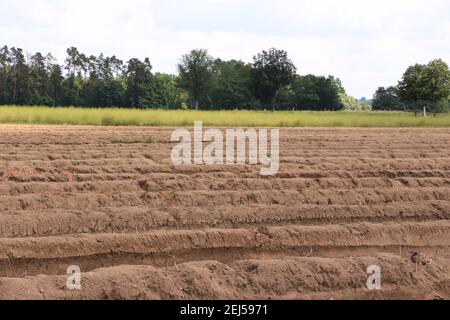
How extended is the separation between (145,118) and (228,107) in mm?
34869

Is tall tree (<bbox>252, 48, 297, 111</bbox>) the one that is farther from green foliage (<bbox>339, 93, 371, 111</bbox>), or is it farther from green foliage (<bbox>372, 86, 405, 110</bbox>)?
green foliage (<bbox>339, 93, 371, 111</bbox>)

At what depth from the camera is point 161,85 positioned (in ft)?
186

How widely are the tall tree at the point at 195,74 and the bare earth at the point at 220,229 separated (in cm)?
5239

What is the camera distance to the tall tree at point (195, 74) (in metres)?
61.9

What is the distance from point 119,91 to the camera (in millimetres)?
53094

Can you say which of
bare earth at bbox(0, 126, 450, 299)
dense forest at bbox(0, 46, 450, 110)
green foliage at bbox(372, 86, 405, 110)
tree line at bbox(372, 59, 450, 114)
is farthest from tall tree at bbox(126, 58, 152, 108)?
bare earth at bbox(0, 126, 450, 299)

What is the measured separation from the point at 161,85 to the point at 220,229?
52.1 metres

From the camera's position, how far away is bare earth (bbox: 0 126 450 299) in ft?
14.4

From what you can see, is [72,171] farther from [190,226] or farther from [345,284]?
[345,284]

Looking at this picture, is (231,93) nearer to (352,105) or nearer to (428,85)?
(428,85)

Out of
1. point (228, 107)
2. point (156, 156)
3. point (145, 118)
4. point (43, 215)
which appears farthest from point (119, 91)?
point (43, 215)

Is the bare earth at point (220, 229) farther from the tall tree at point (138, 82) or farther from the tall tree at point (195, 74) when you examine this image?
the tall tree at point (195, 74)
